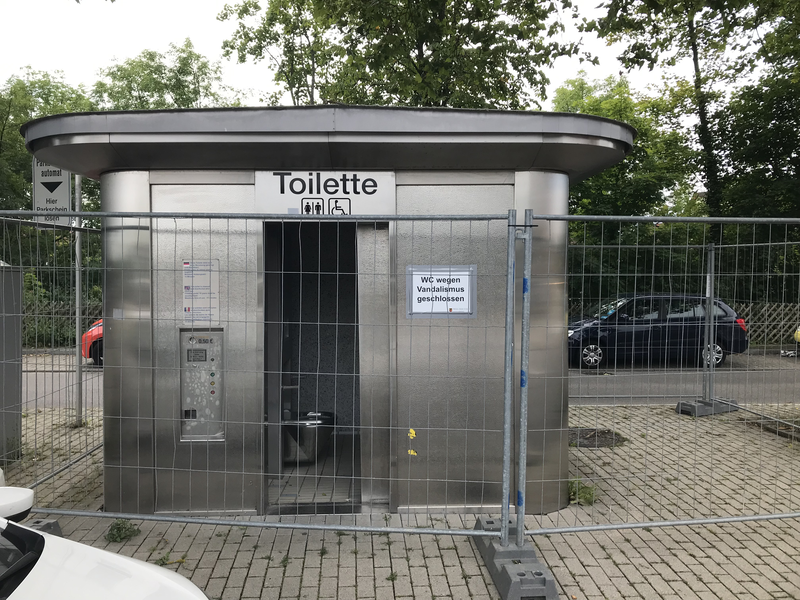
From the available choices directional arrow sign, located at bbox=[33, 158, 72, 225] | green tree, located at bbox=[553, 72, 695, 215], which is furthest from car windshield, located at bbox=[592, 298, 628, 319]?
green tree, located at bbox=[553, 72, 695, 215]

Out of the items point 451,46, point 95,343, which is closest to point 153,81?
point 451,46

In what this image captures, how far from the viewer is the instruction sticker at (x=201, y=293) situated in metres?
4.60

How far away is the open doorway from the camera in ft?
16.0

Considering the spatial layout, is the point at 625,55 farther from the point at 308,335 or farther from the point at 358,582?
the point at 358,582

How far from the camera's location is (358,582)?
12.1ft

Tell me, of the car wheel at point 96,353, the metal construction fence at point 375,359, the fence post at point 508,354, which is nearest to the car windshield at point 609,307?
the metal construction fence at point 375,359

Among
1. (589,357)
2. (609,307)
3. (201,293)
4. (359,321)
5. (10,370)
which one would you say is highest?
(201,293)

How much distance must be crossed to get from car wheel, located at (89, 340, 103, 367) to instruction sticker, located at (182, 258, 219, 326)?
814 millimetres

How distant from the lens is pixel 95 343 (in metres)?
4.88

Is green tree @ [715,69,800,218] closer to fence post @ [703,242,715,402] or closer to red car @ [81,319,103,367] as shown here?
fence post @ [703,242,715,402]

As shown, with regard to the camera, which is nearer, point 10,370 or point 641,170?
point 10,370

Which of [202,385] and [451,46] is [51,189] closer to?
[202,385]

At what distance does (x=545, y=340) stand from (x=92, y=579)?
3407 millimetres

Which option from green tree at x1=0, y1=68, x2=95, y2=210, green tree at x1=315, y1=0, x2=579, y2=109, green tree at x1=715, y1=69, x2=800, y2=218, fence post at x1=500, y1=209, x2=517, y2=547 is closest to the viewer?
fence post at x1=500, y1=209, x2=517, y2=547
